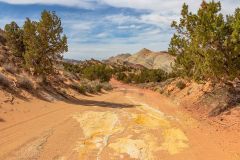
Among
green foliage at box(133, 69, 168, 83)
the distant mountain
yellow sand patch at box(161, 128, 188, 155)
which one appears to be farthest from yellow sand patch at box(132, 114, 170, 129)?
the distant mountain

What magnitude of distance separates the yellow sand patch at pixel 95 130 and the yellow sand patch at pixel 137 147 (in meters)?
0.50

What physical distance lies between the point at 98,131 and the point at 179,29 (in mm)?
11955

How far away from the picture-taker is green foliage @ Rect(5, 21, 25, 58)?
35.8 meters

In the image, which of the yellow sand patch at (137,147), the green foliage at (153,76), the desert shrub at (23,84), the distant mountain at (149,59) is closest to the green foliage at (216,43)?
the yellow sand patch at (137,147)

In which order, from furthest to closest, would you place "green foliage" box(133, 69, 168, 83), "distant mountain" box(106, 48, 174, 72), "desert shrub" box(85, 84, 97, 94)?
1. "distant mountain" box(106, 48, 174, 72)
2. "green foliage" box(133, 69, 168, 83)
3. "desert shrub" box(85, 84, 97, 94)

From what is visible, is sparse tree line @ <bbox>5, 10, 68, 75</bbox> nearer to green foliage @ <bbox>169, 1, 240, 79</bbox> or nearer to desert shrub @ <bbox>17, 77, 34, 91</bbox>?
desert shrub @ <bbox>17, 77, 34, 91</bbox>

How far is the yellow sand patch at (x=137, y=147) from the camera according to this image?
35.6 feet

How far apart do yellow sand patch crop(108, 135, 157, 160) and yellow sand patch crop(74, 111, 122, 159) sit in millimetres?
503

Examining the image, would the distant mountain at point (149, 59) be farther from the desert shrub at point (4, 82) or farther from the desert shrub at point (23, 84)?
the desert shrub at point (4, 82)

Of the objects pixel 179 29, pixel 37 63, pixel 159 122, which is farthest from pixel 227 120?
pixel 37 63

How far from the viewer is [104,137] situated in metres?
13.0

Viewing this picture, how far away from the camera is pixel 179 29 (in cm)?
2366

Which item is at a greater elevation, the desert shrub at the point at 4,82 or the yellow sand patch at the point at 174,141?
the desert shrub at the point at 4,82

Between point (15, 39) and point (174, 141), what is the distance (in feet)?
90.5
